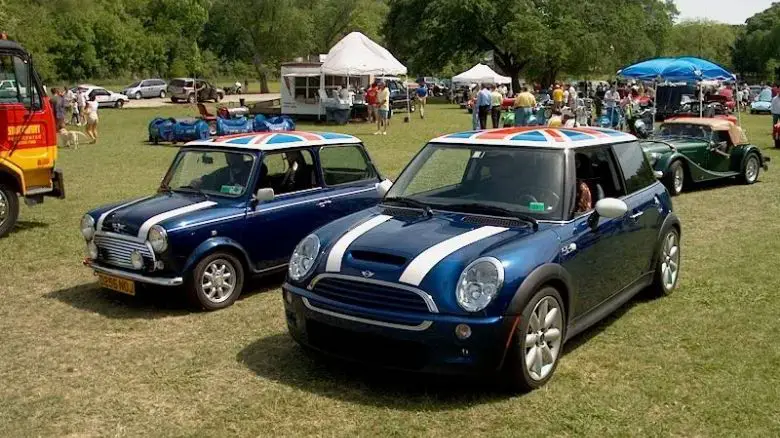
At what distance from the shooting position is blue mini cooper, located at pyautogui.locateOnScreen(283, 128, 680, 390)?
15.3 ft

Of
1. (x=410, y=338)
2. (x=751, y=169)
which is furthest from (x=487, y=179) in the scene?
(x=751, y=169)

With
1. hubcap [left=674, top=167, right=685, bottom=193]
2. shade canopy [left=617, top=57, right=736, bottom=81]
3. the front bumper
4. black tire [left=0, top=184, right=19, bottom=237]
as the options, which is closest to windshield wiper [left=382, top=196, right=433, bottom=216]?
the front bumper

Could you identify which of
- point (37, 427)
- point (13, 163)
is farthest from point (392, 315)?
point (13, 163)

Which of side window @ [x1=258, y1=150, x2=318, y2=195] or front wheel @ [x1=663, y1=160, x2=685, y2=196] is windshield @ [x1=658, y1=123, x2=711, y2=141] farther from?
side window @ [x1=258, y1=150, x2=318, y2=195]

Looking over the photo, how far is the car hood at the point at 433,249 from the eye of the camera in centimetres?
472

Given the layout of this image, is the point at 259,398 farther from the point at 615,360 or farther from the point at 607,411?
the point at 615,360

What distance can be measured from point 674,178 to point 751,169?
256 centimetres

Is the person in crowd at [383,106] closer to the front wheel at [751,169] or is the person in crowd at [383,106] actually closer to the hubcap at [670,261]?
the front wheel at [751,169]

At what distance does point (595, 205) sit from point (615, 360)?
1139 millimetres

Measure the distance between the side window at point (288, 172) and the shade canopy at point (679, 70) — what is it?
17.3 metres

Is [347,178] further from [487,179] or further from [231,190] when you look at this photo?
[487,179]

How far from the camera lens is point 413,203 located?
233 inches

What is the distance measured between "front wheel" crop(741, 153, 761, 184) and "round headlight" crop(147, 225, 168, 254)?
11.9 meters

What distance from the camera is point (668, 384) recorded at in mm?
5125
